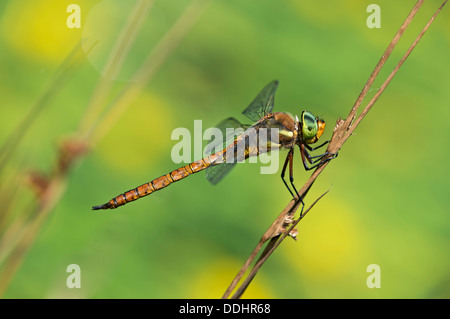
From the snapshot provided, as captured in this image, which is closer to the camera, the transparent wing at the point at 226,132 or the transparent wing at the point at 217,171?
the transparent wing at the point at 217,171

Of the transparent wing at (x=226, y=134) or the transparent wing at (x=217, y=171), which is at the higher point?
the transparent wing at (x=226, y=134)

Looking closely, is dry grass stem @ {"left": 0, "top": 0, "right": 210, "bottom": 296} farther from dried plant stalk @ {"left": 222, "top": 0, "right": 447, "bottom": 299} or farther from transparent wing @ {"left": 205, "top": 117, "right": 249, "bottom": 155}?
transparent wing @ {"left": 205, "top": 117, "right": 249, "bottom": 155}

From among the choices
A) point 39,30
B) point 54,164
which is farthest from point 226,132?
point 39,30

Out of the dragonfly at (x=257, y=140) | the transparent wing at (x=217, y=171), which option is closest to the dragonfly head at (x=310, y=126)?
the dragonfly at (x=257, y=140)

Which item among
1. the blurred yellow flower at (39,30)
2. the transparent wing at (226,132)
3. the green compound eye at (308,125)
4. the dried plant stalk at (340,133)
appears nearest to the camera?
the dried plant stalk at (340,133)

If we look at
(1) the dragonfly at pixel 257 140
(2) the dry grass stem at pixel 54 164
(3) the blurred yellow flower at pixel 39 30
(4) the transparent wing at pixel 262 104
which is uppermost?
(3) the blurred yellow flower at pixel 39 30

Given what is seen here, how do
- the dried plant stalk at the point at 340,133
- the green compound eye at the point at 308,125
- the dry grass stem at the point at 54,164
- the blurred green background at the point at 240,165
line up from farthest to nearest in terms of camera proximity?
the blurred green background at the point at 240,165 < the green compound eye at the point at 308,125 < the dried plant stalk at the point at 340,133 < the dry grass stem at the point at 54,164

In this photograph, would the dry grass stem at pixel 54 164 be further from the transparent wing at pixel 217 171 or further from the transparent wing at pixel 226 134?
the transparent wing at pixel 226 134
